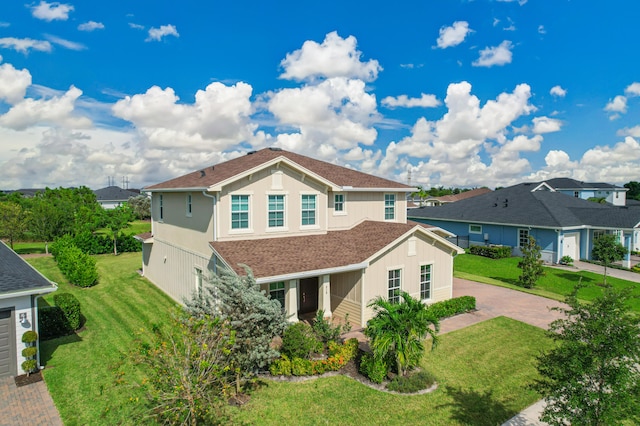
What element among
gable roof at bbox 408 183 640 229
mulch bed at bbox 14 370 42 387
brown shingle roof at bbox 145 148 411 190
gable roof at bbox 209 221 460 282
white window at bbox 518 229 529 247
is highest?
brown shingle roof at bbox 145 148 411 190

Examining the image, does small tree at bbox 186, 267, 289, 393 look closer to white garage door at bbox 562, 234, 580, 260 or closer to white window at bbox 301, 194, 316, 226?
white window at bbox 301, 194, 316, 226

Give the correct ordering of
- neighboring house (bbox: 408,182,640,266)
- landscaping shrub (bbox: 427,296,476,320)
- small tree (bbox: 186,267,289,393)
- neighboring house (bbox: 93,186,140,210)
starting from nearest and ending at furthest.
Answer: small tree (bbox: 186,267,289,393)
landscaping shrub (bbox: 427,296,476,320)
neighboring house (bbox: 408,182,640,266)
neighboring house (bbox: 93,186,140,210)

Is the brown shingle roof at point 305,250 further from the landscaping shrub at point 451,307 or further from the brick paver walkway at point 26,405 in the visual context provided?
the brick paver walkway at point 26,405

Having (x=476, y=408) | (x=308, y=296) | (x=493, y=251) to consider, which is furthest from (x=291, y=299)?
(x=493, y=251)

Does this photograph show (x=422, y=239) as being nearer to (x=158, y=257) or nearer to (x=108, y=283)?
(x=158, y=257)

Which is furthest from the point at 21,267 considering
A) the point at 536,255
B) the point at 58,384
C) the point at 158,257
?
the point at 536,255

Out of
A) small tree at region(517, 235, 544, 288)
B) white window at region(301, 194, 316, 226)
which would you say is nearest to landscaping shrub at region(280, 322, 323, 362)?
white window at region(301, 194, 316, 226)

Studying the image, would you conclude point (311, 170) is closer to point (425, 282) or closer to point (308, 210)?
point (308, 210)
